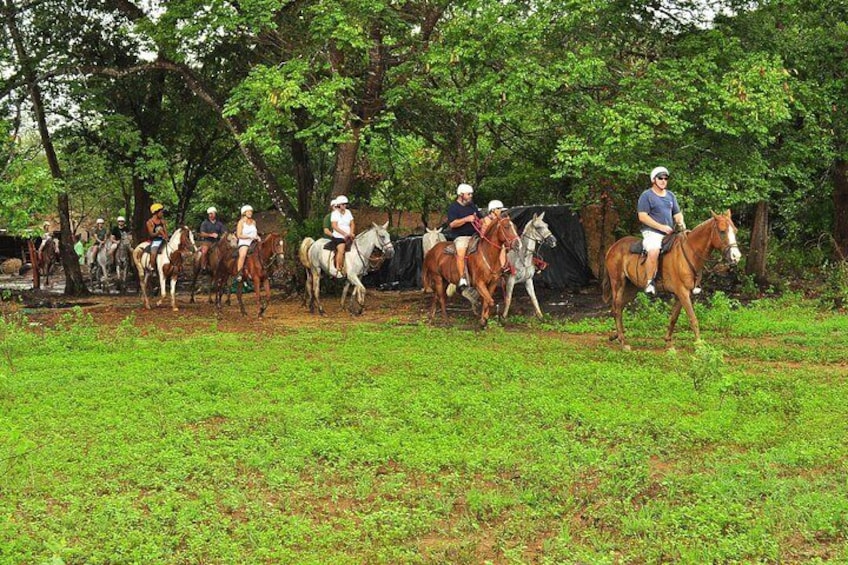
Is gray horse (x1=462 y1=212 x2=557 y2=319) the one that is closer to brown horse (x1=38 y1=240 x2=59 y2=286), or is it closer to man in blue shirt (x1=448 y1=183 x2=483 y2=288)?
man in blue shirt (x1=448 y1=183 x2=483 y2=288)

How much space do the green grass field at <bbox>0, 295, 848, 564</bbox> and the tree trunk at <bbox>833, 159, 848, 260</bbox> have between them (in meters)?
8.34

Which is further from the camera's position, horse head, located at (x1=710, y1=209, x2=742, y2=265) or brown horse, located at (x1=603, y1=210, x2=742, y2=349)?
brown horse, located at (x1=603, y1=210, x2=742, y2=349)

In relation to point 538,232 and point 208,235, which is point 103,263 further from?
point 538,232

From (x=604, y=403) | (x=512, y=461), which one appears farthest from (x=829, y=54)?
(x=512, y=461)

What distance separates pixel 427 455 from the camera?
789 cm

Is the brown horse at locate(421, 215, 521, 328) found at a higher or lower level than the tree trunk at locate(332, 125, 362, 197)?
lower

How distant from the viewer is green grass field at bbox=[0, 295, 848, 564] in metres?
6.03

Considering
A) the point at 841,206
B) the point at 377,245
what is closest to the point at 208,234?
the point at 377,245

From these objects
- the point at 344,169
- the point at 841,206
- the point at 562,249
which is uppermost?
the point at 344,169

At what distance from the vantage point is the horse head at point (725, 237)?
12211 millimetres

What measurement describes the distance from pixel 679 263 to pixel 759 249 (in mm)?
8580

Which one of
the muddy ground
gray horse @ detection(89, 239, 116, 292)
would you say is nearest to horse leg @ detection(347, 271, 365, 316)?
the muddy ground

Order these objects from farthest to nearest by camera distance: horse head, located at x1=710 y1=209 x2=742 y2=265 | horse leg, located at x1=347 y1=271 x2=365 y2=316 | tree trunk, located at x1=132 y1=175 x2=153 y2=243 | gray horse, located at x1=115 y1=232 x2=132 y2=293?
gray horse, located at x1=115 y1=232 x2=132 y2=293
tree trunk, located at x1=132 y1=175 x2=153 y2=243
horse leg, located at x1=347 y1=271 x2=365 y2=316
horse head, located at x1=710 y1=209 x2=742 y2=265

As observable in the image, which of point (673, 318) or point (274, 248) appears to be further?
point (274, 248)
